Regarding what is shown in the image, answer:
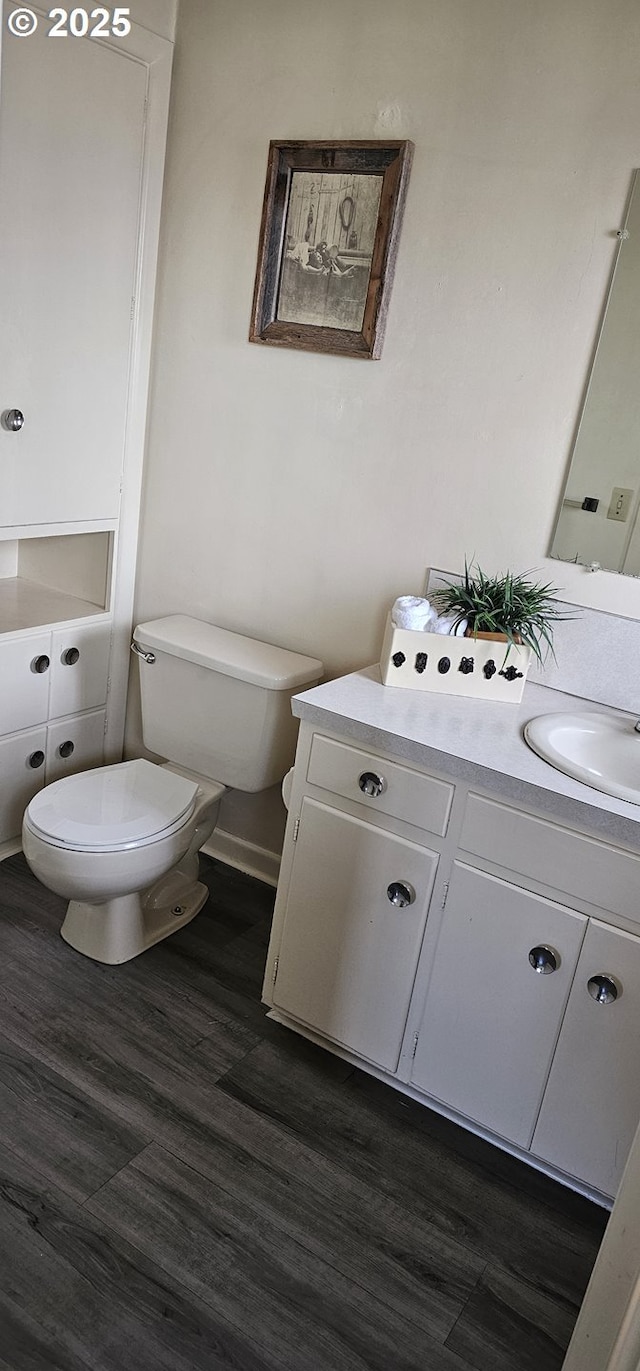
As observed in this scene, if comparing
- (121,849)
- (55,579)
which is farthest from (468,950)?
(55,579)

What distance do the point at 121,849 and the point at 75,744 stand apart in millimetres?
769

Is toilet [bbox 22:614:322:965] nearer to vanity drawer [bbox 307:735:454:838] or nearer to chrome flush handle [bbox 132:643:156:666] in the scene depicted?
chrome flush handle [bbox 132:643:156:666]

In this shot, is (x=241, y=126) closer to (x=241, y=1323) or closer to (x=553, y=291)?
(x=553, y=291)

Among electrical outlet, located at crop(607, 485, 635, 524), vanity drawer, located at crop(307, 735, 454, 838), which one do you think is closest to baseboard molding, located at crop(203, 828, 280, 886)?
vanity drawer, located at crop(307, 735, 454, 838)

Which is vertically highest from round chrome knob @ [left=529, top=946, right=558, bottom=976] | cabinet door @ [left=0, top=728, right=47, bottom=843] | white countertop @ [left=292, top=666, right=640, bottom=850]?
white countertop @ [left=292, top=666, right=640, bottom=850]

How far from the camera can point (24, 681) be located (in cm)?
255

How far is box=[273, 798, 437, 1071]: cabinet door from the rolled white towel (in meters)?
0.42

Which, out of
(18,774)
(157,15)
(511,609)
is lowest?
(18,774)

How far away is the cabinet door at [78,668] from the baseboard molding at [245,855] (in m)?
0.53

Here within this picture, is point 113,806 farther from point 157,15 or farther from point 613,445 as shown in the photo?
point 157,15

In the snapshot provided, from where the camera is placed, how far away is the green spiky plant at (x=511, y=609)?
204 cm

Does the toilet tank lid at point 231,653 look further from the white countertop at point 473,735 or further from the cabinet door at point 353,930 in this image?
the cabinet door at point 353,930

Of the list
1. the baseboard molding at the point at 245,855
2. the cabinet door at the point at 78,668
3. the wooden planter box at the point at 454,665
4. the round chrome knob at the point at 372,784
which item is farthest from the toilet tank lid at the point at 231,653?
the baseboard molding at the point at 245,855

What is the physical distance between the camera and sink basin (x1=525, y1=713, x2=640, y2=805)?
1880 millimetres
